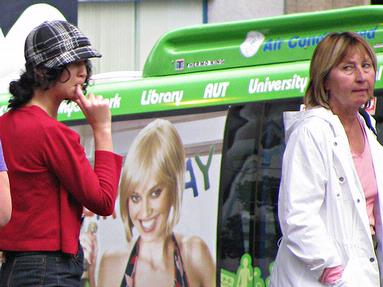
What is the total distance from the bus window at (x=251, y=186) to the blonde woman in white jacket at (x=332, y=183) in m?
1.49

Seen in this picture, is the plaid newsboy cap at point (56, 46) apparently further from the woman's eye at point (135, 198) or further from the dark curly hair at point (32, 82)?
the woman's eye at point (135, 198)

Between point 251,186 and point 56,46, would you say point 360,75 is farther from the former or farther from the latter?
point 251,186

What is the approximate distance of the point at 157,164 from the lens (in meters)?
→ 6.27

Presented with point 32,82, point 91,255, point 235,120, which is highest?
point 32,82

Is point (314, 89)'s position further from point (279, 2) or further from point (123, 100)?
point (279, 2)

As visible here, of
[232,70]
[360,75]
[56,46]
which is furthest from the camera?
[232,70]

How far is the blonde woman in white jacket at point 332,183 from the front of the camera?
167 inches

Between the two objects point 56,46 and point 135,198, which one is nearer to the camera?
point 56,46

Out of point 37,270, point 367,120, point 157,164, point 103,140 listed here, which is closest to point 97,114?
point 103,140

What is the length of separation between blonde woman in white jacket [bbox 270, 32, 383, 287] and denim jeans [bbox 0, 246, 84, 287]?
79 cm

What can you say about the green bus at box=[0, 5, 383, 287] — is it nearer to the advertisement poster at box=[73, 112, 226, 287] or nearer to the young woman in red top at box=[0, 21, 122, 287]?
the advertisement poster at box=[73, 112, 226, 287]

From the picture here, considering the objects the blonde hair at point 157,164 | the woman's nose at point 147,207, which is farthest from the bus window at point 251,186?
the woman's nose at point 147,207

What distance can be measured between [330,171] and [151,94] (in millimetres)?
2299

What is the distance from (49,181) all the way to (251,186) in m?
2.20
